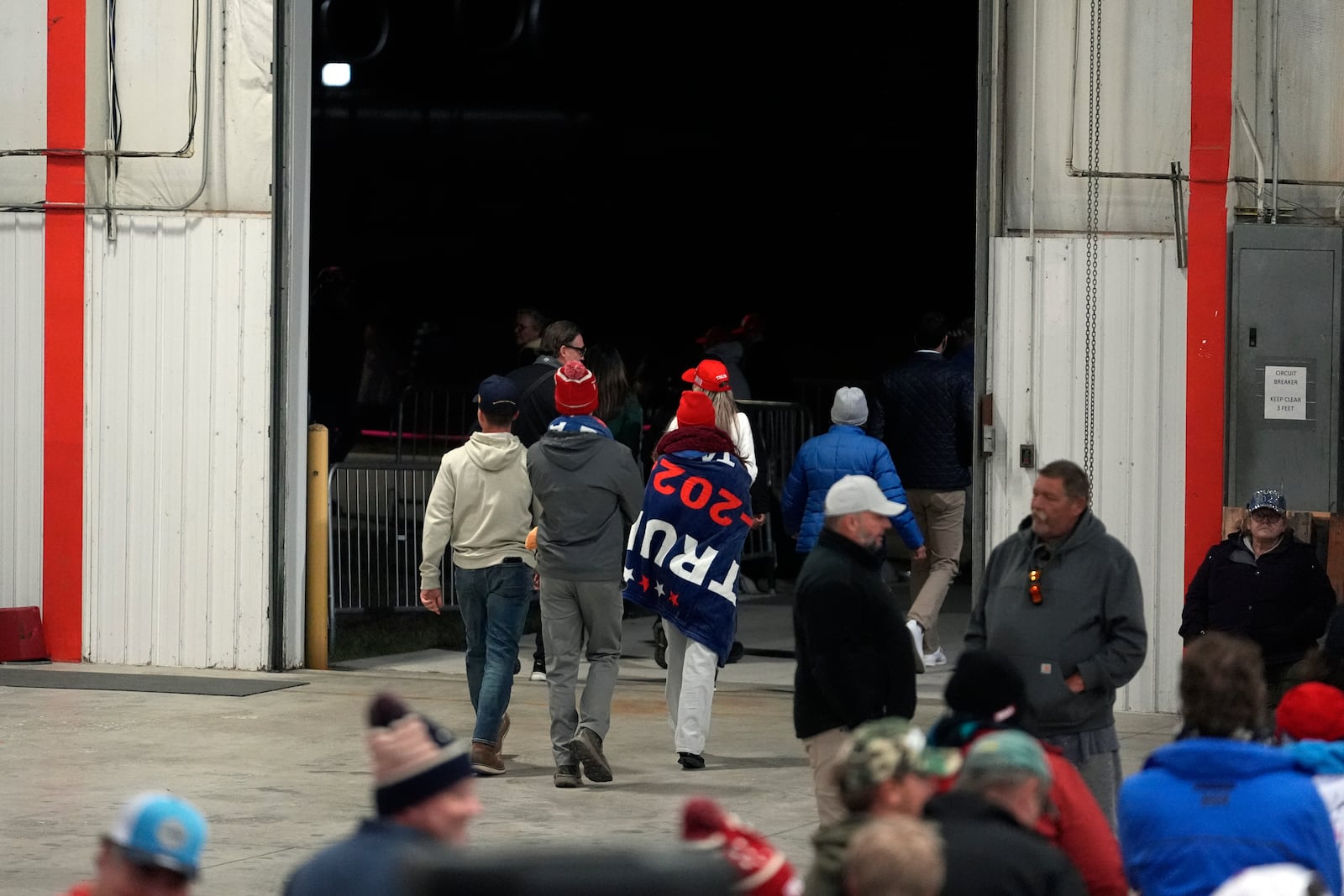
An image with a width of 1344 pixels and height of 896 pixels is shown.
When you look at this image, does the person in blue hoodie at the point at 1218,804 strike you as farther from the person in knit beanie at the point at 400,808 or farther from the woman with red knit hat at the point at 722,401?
the woman with red knit hat at the point at 722,401

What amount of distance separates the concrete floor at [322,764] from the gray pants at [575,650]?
306 millimetres

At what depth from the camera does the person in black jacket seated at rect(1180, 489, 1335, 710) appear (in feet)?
28.1

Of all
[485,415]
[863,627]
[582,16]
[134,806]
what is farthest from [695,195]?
[134,806]

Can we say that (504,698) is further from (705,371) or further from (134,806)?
(134,806)

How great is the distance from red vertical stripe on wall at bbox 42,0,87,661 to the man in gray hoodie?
14.1 ft

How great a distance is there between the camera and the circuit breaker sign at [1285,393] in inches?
400

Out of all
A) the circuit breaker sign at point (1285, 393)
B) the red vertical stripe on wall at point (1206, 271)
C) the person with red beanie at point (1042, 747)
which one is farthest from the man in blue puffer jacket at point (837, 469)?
the person with red beanie at point (1042, 747)

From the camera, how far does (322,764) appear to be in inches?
367

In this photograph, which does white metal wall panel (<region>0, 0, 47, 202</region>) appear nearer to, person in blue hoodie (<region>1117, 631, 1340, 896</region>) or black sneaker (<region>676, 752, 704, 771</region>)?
black sneaker (<region>676, 752, 704, 771</region>)

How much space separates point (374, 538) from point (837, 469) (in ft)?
13.1

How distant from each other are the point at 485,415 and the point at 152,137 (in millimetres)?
4049

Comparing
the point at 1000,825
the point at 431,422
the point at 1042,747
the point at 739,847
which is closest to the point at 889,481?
the point at 1042,747

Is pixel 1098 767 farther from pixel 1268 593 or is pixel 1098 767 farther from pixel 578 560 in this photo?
pixel 578 560

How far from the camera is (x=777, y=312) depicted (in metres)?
34.2
